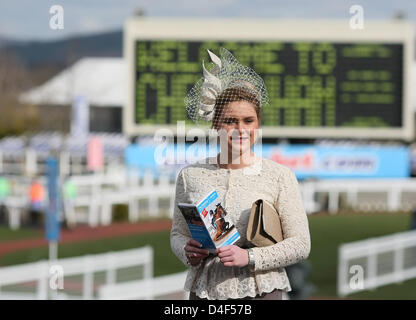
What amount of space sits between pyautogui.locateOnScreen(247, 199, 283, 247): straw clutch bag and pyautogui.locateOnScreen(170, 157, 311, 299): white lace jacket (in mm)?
28

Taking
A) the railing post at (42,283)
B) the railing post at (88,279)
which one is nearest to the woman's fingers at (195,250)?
the railing post at (42,283)

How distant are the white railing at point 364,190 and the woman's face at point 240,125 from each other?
17.0 meters

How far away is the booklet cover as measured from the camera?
2.52 m

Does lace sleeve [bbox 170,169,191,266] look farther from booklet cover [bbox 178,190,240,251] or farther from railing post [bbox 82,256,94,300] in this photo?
railing post [bbox 82,256,94,300]

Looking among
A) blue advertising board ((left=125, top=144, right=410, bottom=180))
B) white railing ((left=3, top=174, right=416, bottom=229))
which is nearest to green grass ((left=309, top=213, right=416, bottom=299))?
white railing ((left=3, top=174, right=416, bottom=229))

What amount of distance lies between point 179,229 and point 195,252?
203mm

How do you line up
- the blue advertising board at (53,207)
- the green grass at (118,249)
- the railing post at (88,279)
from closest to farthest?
1. the railing post at (88,279)
2. the blue advertising board at (53,207)
3. the green grass at (118,249)

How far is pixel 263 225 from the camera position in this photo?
8.50 feet

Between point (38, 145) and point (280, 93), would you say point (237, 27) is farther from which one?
point (38, 145)

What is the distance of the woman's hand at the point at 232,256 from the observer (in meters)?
2.54

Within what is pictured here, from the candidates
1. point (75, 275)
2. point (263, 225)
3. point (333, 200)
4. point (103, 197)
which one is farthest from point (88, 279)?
point (333, 200)

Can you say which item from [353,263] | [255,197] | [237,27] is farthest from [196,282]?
[237,27]

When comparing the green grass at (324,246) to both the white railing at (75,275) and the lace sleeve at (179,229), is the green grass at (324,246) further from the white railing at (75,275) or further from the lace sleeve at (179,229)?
the lace sleeve at (179,229)

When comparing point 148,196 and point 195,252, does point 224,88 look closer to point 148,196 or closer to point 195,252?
point 195,252
